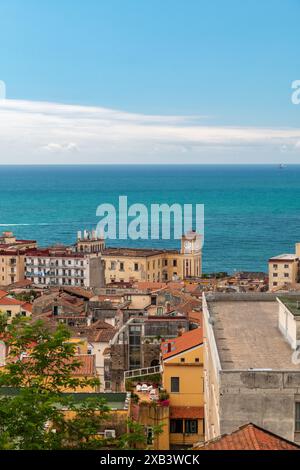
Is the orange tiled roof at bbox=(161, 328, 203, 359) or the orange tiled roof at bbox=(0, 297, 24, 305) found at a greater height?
the orange tiled roof at bbox=(0, 297, 24, 305)

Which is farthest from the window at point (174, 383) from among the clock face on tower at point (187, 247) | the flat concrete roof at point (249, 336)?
the clock face on tower at point (187, 247)

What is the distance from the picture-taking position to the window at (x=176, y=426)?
1080 inches

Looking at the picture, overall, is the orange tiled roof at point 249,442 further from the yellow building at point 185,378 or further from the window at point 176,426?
the yellow building at point 185,378

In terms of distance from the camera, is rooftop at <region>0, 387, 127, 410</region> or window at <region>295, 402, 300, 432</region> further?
rooftop at <region>0, 387, 127, 410</region>

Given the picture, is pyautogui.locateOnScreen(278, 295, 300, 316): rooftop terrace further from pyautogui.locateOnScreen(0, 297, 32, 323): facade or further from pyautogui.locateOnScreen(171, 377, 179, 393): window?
pyautogui.locateOnScreen(0, 297, 32, 323): facade

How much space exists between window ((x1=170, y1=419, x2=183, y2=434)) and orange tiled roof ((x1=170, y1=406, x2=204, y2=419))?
0.12 meters

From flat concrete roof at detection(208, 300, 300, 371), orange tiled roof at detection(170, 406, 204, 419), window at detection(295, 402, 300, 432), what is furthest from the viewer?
orange tiled roof at detection(170, 406, 204, 419)

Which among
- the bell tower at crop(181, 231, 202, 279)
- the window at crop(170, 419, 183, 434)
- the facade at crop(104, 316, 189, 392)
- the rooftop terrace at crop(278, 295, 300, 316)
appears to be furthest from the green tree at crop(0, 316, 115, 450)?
the bell tower at crop(181, 231, 202, 279)

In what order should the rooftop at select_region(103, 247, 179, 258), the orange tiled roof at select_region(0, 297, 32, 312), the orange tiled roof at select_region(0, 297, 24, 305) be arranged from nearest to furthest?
the orange tiled roof at select_region(0, 297, 32, 312)
the orange tiled roof at select_region(0, 297, 24, 305)
the rooftop at select_region(103, 247, 179, 258)

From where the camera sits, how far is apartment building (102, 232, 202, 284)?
261 ft

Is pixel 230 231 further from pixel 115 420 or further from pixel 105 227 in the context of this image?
pixel 115 420

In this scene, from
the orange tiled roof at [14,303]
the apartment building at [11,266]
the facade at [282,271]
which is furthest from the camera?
the apartment building at [11,266]

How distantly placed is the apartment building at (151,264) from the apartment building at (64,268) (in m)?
1.37
